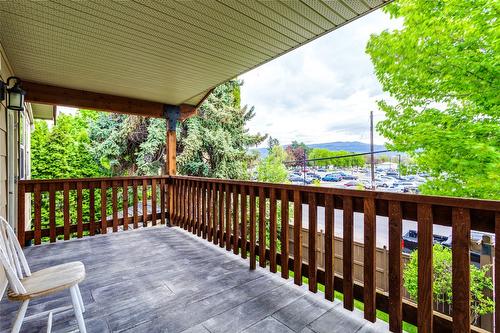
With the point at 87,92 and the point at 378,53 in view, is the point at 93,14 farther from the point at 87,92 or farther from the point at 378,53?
the point at 378,53

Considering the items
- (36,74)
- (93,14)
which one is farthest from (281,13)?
(36,74)

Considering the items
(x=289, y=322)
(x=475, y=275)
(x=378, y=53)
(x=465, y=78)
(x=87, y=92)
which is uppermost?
(x=378, y=53)

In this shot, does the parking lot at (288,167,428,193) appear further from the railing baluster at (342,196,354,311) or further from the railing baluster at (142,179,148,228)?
the railing baluster at (342,196,354,311)

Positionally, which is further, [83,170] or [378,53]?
[83,170]

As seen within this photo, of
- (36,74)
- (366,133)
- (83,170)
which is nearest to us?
(36,74)

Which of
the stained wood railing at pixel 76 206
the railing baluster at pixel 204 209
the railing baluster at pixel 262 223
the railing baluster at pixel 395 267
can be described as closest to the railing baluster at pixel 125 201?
the stained wood railing at pixel 76 206

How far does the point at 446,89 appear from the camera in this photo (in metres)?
5.42

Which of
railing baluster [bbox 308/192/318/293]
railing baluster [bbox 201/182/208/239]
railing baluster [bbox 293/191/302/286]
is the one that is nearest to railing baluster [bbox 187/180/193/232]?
railing baluster [bbox 201/182/208/239]

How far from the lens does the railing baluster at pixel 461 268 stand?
1.30 metres

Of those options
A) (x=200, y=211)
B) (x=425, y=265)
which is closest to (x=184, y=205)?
(x=200, y=211)

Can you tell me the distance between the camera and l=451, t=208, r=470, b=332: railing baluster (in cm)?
130

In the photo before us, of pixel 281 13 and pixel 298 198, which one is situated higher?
pixel 281 13

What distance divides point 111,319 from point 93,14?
2.37 meters

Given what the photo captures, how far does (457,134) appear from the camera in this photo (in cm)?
523
